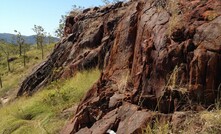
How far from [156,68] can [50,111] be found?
477 cm

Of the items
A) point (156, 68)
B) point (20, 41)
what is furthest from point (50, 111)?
point (20, 41)

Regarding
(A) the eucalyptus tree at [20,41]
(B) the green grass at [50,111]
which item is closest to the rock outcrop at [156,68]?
(B) the green grass at [50,111]

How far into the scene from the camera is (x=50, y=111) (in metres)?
9.60

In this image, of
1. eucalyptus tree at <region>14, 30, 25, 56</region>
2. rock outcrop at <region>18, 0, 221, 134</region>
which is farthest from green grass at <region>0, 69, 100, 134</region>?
eucalyptus tree at <region>14, 30, 25, 56</region>

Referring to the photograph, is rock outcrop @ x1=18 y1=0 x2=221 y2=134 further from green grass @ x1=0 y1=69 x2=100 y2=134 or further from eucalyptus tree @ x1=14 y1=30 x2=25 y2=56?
eucalyptus tree @ x1=14 y1=30 x2=25 y2=56

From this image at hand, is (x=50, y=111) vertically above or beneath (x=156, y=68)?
beneath

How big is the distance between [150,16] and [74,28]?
9.67 meters

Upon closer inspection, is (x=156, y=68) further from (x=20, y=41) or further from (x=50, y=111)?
(x=20, y=41)

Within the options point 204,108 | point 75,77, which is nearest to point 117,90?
point 204,108

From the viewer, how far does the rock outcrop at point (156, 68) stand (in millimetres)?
4988

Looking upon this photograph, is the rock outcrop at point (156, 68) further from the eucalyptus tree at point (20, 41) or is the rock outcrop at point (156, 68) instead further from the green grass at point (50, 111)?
the eucalyptus tree at point (20, 41)

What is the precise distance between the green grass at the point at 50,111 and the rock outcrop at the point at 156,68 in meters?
1.71

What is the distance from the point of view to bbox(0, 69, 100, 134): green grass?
8.34m

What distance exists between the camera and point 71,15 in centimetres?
1759
